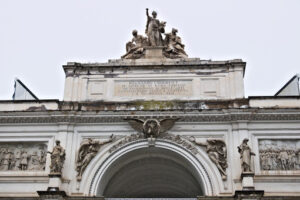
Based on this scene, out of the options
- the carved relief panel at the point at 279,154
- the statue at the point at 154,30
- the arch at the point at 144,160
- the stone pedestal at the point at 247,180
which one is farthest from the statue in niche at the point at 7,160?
the carved relief panel at the point at 279,154

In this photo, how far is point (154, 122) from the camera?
1483 cm

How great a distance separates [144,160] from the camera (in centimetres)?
1573

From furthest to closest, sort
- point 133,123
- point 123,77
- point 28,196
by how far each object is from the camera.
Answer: point 123,77
point 133,123
point 28,196

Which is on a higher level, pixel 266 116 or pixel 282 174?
pixel 266 116

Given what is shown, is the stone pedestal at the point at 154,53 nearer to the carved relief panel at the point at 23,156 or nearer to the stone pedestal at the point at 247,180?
the carved relief panel at the point at 23,156

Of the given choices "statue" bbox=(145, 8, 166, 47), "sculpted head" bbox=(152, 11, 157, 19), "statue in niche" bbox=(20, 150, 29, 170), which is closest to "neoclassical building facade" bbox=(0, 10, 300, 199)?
"statue in niche" bbox=(20, 150, 29, 170)

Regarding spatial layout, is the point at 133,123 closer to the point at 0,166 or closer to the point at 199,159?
the point at 199,159

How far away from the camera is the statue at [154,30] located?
17.2 metres

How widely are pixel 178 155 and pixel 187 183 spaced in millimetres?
2357

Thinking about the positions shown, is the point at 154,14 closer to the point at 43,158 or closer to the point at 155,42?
the point at 155,42

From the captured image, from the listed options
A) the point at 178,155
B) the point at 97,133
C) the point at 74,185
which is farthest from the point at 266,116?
the point at 74,185

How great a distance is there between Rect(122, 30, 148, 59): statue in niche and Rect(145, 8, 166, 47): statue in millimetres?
290

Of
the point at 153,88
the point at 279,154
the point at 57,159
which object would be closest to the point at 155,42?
the point at 153,88

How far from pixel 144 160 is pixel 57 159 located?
10.3ft
